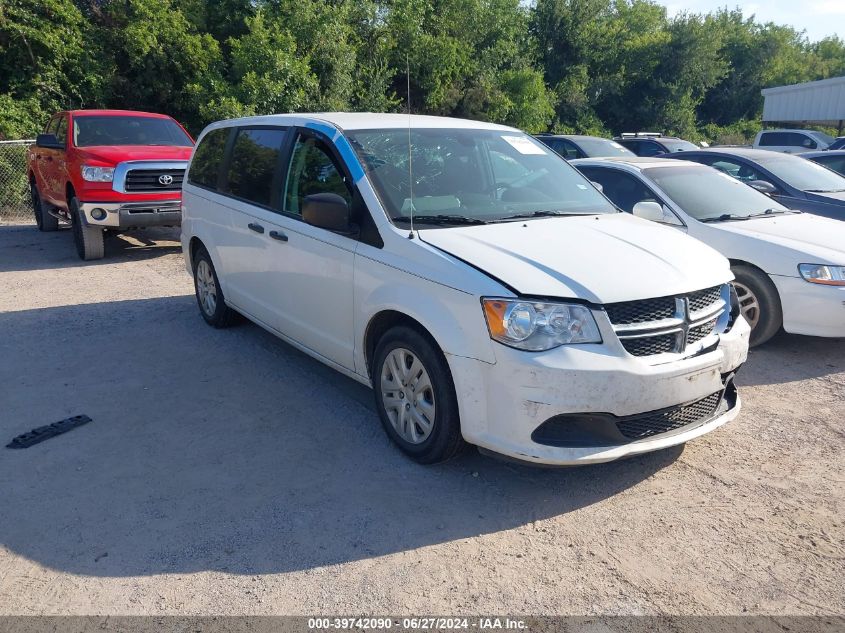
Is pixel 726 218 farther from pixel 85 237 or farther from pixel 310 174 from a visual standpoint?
pixel 85 237

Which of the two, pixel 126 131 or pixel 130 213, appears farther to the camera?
pixel 126 131

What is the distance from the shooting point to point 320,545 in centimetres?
332

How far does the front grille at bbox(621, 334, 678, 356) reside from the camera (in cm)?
350

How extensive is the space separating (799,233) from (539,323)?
3.98 meters

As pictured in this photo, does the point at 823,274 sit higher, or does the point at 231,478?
the point at 823,274

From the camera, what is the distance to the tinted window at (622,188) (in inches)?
281

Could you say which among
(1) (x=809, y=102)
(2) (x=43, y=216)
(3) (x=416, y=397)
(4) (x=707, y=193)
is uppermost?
(1) (x=809, y=102)

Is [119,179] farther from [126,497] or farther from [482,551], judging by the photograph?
[482,551]

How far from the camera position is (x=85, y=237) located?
9688 mm

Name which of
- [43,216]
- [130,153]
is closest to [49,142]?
[130,153]

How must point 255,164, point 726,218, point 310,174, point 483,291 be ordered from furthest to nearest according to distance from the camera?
point 726,218
point 255,164
point 310,174
point 483,291

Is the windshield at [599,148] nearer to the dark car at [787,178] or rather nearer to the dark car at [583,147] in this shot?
the dark car at [583,147]

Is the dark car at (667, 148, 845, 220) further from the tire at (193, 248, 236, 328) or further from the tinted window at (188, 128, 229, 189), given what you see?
the tire at (193, 248, 236, 328)

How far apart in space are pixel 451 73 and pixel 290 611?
23.4 meters
